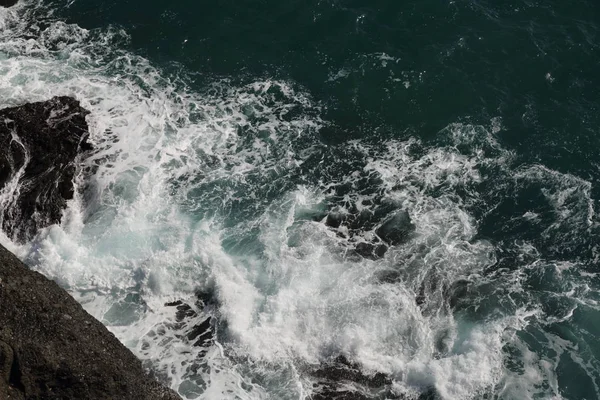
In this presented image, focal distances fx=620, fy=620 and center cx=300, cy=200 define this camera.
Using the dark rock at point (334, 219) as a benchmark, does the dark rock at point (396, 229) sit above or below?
below

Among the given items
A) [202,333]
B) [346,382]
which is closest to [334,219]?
[346,382]

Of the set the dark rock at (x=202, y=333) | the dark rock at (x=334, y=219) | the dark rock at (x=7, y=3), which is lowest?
the dark rock at (x=202, y=333)

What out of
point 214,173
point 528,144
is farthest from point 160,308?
point 528,144

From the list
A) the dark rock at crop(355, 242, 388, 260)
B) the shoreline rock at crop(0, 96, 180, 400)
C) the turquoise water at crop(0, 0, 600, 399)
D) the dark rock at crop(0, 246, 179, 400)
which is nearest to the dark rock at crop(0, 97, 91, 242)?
the turquoise water at crop(0, 0, 600, 399)

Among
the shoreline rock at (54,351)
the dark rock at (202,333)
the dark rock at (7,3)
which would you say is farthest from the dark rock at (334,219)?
the dark rock at (7,3)

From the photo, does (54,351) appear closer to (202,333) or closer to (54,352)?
(54,352)

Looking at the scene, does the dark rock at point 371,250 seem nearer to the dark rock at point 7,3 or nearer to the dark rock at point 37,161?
the dark rock at point 37,161
